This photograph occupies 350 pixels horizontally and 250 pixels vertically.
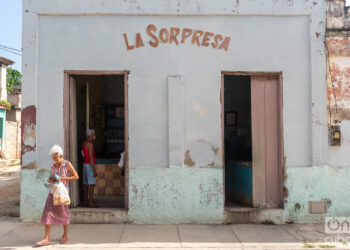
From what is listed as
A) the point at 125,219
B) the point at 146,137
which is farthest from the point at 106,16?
the point at 125,219

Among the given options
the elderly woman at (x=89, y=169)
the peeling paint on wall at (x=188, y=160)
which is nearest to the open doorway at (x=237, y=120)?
the peeling paint on wall at (x=188, y=160)

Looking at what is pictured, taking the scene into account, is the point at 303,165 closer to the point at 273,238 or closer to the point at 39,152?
the point at 273,238

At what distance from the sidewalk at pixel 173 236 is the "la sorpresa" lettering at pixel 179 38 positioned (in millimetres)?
3272

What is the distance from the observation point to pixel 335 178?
6.50 metres

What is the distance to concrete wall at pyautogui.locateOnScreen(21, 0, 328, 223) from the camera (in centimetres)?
638

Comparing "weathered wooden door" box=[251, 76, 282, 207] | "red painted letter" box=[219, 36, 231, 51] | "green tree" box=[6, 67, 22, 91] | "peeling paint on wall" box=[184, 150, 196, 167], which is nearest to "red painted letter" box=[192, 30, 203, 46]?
"red painted letter" box=[219, 36, 231, 51]

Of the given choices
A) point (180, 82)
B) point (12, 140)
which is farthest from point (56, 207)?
point (12, 140)

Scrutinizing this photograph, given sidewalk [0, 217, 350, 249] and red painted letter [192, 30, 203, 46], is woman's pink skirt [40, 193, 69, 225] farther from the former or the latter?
red painted letter [192, 30, 203, 46]

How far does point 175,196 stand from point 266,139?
2.03 metres

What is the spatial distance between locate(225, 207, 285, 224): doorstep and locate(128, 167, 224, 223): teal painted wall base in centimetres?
19

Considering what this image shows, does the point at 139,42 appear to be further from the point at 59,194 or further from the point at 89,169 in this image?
the point at 59,194

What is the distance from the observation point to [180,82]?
6.43 metres

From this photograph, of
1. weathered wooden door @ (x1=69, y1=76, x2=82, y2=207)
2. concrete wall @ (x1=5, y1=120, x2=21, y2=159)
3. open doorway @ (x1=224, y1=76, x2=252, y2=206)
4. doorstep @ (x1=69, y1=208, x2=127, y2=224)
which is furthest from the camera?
concrete wall @ (x1=5, y1=120, x2=21, y2=159)

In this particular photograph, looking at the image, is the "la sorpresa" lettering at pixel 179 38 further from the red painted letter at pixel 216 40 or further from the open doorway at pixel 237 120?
the open doorway at pixel 237 120
